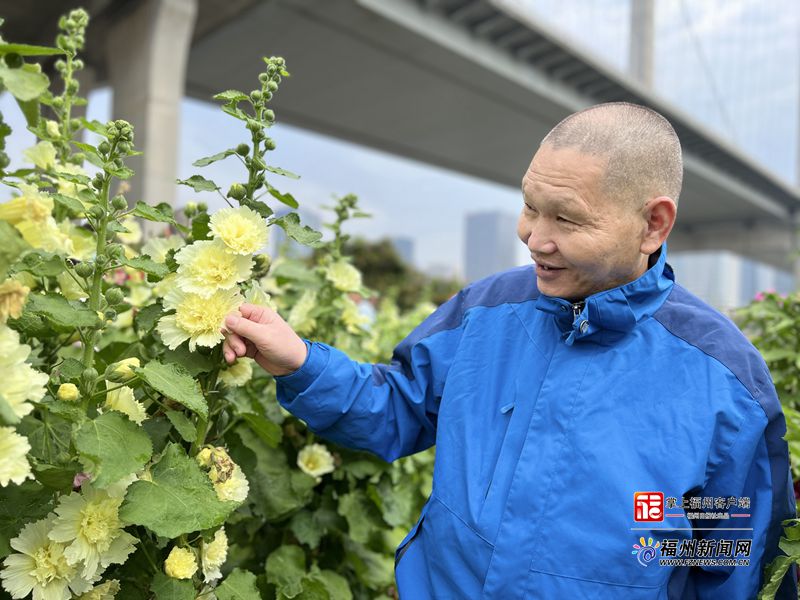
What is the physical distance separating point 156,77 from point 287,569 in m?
12.8

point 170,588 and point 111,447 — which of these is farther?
point 170,588

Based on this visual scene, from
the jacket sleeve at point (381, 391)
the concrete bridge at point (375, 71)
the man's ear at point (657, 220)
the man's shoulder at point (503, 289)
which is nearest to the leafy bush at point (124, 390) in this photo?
the jacket sleeve at point (381, 391)

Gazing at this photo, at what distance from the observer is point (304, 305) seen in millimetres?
1995

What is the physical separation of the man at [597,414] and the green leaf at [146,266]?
0.55 feet

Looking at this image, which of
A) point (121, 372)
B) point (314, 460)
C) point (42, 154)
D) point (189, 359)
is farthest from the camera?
point (314, 460)

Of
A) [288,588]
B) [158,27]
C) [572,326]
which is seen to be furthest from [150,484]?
[158,27]

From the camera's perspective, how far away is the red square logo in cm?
125

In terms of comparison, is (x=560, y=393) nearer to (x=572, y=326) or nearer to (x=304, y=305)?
(x=572, y=326)

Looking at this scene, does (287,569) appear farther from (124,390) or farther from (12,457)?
(12,457)

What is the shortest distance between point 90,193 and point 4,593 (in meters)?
0.75

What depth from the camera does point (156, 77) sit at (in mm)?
12766

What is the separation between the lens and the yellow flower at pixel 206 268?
49.1 inches

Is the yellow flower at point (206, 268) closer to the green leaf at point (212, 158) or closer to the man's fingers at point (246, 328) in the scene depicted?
the man's fingers at point (246, 328)

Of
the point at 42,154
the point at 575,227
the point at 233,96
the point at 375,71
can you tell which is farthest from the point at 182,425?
the point at 375,71
